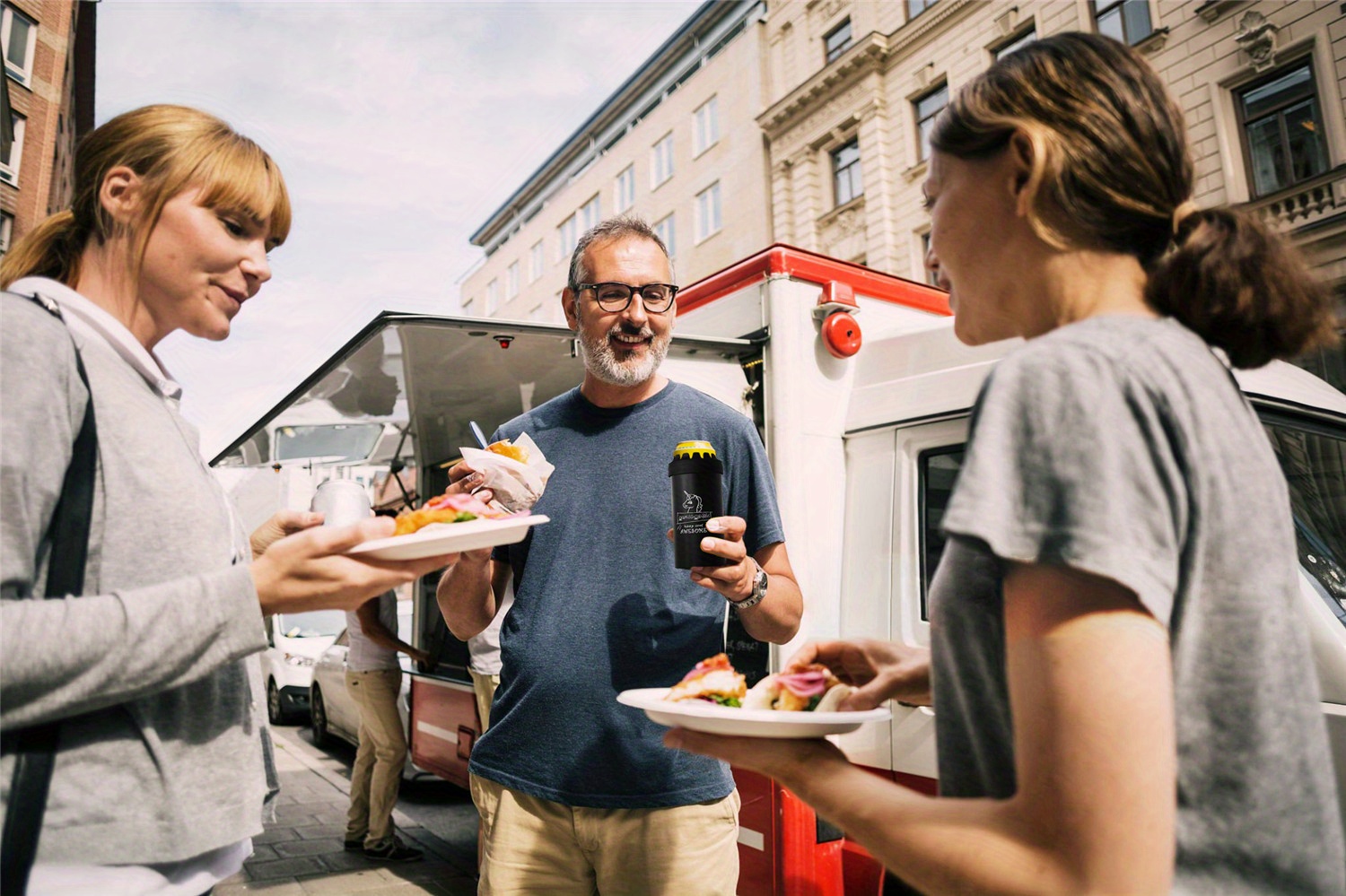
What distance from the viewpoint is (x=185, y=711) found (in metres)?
1.25

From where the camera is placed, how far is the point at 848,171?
69.6ft

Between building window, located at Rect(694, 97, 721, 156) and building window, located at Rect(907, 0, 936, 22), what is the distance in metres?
7.27

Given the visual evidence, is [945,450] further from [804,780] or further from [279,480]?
[279,480]

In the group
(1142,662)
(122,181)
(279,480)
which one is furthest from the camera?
(279,480)

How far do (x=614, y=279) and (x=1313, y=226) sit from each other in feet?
46.2

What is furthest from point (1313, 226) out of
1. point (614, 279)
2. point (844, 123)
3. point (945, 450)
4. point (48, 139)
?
point (48, 139)

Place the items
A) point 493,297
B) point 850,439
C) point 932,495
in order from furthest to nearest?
point 493,297 → point 850,439 → point 932,495

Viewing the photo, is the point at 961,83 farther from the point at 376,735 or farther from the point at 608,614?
the point at 608,614

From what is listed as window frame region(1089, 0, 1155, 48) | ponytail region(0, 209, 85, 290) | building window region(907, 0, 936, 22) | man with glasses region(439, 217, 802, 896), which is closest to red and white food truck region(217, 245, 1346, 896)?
man with glasses region(439, 217, 802, 896)

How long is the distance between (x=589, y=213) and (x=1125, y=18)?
21.6m

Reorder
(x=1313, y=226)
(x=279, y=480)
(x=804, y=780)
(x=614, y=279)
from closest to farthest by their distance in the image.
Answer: (x=804, y=780) < (x=614, y=279) < (x=279, y=480) < (x=1313, y=226)

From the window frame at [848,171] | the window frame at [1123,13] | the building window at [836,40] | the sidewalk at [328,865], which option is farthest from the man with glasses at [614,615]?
the building window at [836,40]

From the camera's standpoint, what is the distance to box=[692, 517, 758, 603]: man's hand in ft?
6.45

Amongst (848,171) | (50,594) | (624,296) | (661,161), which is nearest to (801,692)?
(50,594)
